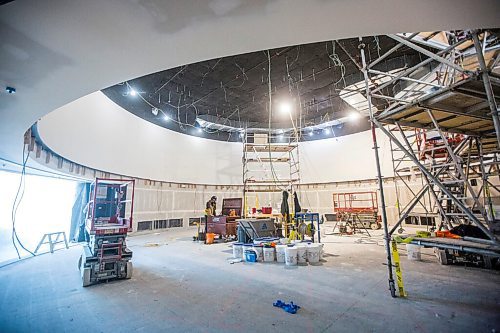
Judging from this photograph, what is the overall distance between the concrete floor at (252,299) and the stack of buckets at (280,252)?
0.35 metres

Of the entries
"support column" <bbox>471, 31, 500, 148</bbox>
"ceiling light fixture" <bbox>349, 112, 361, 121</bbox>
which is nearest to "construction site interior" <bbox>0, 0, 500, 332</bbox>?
"support column" <bbox>471, 31, 500, 148</bbox>

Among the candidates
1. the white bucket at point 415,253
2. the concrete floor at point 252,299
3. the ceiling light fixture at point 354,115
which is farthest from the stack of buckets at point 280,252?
the ceiling light fixture at point 354,115

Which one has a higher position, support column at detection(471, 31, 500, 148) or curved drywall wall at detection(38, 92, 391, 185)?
curved drywall wall at detection(38, 92, 391, 185)

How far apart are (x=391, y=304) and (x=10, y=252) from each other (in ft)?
34.9

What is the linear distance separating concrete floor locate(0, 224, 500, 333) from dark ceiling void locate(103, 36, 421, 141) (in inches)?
204

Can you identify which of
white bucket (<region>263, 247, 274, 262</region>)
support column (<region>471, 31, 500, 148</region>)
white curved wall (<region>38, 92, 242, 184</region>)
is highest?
white curved wall (<region>38, 92, 242, 184</region>)

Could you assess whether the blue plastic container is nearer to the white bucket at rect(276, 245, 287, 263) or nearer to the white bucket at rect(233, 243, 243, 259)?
the white bucket at rect(233, 243, 243, 259)

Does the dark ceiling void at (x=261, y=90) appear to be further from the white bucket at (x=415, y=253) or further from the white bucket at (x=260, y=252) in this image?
the white bucket at (x=260, y=252)

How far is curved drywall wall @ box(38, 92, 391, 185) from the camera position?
290 inches

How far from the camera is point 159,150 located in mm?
12758

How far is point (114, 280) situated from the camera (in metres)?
4.77

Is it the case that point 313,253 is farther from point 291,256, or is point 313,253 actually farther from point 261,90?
point 261,90

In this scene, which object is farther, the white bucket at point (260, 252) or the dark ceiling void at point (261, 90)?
the dark ceiling void at point (261, 90)

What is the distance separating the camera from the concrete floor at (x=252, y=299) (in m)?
2.79
